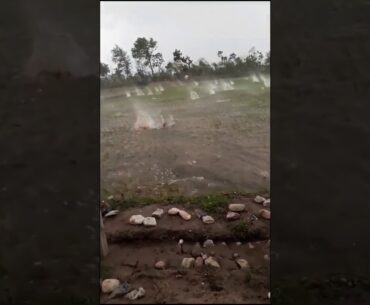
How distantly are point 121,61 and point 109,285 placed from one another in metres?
0.92

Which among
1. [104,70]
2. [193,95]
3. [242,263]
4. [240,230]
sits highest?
[104,70]

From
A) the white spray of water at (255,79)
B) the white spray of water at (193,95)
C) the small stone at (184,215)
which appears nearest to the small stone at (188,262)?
the small stone at (184,215)

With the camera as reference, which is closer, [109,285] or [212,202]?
[109,285]

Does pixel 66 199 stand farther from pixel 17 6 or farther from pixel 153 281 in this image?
pixel 17 6

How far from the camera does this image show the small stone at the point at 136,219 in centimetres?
197

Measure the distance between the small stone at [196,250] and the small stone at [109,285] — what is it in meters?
0.32

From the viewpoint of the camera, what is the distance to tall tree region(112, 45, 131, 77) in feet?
6.41

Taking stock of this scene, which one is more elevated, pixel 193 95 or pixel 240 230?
pixel 193 95

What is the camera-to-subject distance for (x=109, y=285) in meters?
1.87

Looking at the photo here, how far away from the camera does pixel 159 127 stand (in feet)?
6.67

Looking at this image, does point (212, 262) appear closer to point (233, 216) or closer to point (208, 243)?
point (208, 243)

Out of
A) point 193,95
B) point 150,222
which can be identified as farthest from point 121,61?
point 150,222

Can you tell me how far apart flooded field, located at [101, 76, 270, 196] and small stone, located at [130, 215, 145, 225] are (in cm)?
10

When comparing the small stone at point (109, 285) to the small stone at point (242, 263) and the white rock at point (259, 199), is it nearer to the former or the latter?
the small stone at point (242, 263)
